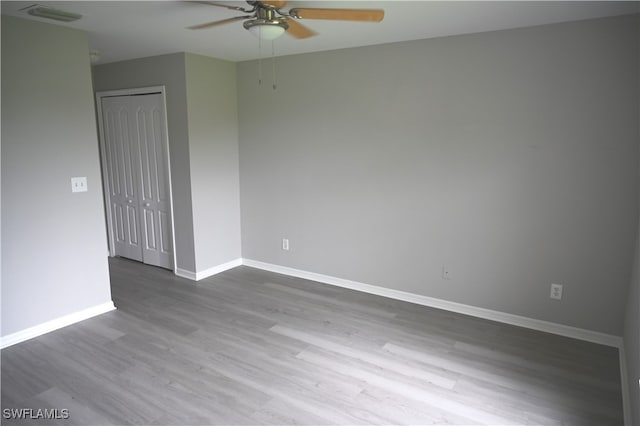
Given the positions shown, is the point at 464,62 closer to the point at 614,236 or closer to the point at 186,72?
the point at 614,236

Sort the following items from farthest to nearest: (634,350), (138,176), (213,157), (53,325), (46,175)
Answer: (138,176) < (213,157) < (53,325) < (46,175) < (634,350)

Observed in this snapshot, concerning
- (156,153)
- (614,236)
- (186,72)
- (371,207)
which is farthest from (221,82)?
(614,236)

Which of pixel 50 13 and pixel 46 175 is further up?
pixel 50 13

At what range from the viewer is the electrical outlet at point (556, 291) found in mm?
3240

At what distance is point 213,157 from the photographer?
14.9 ft

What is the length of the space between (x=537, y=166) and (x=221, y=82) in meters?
3.21

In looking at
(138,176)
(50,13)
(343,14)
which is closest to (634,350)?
(343,14)

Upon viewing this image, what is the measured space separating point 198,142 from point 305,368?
263 centimetres

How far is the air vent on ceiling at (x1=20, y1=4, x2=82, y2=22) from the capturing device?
8.81ft

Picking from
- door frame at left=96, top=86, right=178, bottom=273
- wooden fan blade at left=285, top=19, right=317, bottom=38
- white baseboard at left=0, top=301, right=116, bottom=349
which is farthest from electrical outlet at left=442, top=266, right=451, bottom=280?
white baseboard at left=0, top=301, right=116, bottom=349

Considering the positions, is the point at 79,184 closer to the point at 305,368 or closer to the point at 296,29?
the point at 296,29

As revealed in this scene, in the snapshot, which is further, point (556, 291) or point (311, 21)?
point (556, 291)

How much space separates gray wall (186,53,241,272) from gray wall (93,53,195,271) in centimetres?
7

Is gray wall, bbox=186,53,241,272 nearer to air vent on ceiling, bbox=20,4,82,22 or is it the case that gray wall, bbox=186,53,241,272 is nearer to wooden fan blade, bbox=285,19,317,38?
air vent on ceiling, bbox=20,4,82,22
